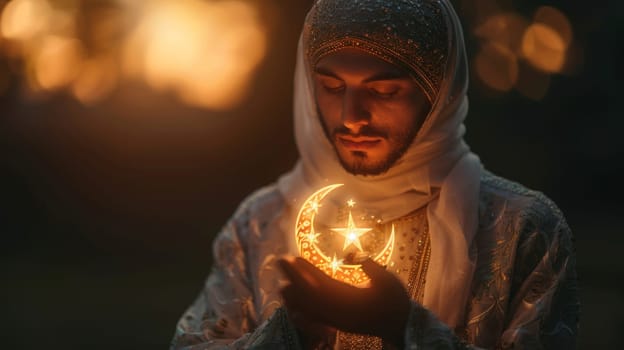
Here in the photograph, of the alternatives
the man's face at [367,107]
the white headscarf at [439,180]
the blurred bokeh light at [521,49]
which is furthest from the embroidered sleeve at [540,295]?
the blurred bokeh light at [521,49]

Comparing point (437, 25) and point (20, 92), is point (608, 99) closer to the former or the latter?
point (20, 92)

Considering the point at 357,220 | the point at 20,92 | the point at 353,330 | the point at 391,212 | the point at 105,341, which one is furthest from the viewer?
the point at 20,92

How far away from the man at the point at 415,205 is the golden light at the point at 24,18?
6.71m

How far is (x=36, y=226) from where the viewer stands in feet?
33.7

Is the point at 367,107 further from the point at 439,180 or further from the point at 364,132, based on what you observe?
the point at 439,180

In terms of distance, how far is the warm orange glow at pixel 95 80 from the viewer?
958 centimetres

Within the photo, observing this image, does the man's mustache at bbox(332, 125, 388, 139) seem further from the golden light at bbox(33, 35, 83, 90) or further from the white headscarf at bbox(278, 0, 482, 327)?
the golden light at bbox(33, 35, 83, 90)

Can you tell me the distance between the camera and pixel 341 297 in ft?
6.61

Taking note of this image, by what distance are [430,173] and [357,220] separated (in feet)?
1.46

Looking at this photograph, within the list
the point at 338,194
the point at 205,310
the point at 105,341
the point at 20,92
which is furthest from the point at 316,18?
the point at 20,92

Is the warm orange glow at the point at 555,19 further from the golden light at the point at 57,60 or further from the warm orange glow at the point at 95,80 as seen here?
the golden light at the point at 57,60

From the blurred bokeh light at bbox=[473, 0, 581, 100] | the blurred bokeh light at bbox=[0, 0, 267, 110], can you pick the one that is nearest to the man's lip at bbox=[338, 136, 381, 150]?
the blurred bokeh light at bbox=[473, 0, 581, 100]

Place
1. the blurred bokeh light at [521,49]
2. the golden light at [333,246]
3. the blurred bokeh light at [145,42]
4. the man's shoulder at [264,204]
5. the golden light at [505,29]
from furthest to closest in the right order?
the blurred bokeh light at [145,42] → the blurred bokeh light at [521,49] → the golden light at [505,29] → the man's shoulder at [264,204] → the golden light at [333,246]

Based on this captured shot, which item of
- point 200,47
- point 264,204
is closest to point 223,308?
point 264,204
